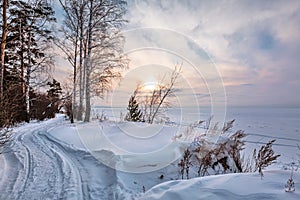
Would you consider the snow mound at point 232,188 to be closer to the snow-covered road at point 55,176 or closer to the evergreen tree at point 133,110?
the snow-covered road at point 55,176

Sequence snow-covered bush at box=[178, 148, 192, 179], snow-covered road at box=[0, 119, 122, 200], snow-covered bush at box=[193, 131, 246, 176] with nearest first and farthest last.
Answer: snow-covered road at box=[0, 119, 122, 200], snow-covered bush at box=[178, 148, 192, 179], snow-covered bush at box=[193, 131, 246, 176]

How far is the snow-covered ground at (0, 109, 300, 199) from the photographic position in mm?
2262

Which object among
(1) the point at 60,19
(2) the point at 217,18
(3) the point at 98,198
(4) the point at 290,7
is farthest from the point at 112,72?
(3) the point at 98,198

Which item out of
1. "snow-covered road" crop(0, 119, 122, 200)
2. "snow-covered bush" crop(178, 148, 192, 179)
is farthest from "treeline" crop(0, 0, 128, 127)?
"snow-covered bush" crop(178, 148, 192, 179)

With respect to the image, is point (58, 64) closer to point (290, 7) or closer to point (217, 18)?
point (217, 18)

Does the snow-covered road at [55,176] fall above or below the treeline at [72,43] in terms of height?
below

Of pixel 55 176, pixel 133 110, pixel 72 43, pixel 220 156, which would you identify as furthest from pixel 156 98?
pixel 55 176

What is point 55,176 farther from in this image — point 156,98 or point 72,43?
point 72,43

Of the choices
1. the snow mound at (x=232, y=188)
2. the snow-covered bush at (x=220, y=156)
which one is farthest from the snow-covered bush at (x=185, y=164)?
the snow mound at (x=232, y=188)

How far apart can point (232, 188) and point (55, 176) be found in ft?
11.4

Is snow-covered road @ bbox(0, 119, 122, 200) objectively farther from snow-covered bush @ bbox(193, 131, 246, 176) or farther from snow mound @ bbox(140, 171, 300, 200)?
snow-covered bush @ bbox(193, 131, 246, 176)

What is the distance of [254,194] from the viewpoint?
197 cm

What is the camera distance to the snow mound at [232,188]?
197 cm

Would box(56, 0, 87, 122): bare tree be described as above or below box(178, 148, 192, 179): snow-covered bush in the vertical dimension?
above
